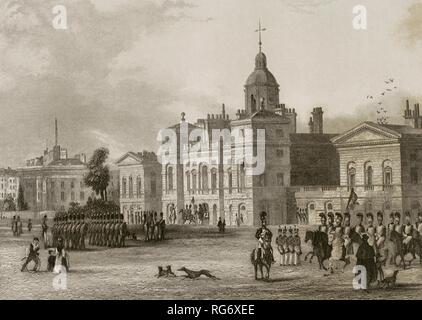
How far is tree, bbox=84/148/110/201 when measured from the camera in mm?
17625

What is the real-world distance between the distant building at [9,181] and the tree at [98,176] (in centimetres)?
162

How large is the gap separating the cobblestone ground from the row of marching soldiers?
0.66 ft

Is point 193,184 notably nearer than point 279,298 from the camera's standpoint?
No

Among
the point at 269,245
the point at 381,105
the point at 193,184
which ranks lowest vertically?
the point at 269,245

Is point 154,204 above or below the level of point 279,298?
above

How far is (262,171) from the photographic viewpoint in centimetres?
1694

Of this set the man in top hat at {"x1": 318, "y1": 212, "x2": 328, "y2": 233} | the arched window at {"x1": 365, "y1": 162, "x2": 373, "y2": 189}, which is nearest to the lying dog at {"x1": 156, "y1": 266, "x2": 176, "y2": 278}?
the man in top hat at {"x1": 318, "y1": 212, "x2": 328, "y2": 233}

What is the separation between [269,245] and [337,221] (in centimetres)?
139

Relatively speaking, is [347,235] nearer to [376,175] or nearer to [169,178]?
[376,175]

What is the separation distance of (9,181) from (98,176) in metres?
1.89

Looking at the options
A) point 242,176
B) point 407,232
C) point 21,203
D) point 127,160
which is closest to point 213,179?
point 242,176

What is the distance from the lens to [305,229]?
1667cm
